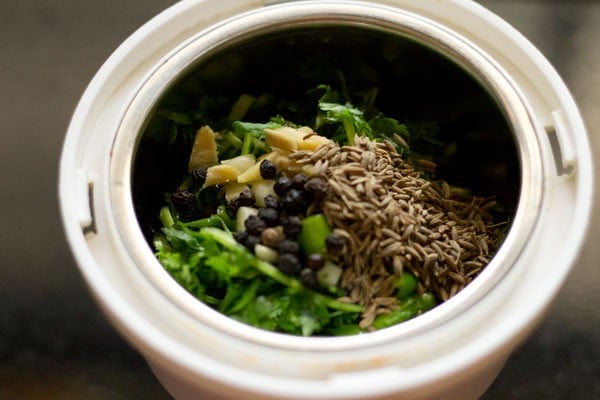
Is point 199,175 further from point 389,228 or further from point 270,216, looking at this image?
point 389,228

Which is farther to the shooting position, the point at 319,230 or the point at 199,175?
the point at 199,175

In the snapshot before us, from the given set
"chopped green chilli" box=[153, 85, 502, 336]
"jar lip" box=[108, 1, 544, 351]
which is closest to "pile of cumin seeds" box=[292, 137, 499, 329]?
"chopped green chilli" box=[153, 85, 502, 336]

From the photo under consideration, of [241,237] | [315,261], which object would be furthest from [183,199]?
[315,261]

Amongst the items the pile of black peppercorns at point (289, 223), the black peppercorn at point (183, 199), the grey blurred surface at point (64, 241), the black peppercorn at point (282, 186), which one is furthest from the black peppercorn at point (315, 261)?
the grey blurred surface at point (64, 241)

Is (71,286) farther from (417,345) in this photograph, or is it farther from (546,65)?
(546,65)

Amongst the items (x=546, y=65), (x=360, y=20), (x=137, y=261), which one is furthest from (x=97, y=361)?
(x=546, y=65)
